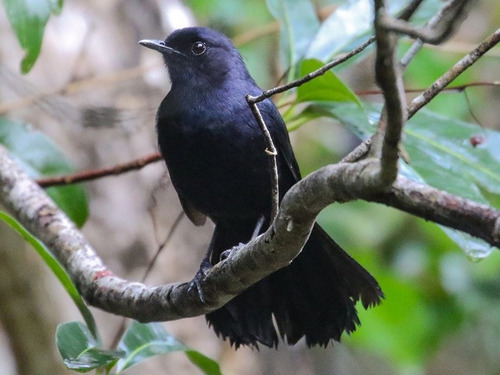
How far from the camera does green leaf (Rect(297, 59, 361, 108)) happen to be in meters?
2.78

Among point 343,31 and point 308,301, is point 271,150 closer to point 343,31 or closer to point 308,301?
point 308,301

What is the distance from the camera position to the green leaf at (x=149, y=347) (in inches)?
109

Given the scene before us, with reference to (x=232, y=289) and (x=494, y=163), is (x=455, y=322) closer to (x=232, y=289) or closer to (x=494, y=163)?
(x=494, y=163)

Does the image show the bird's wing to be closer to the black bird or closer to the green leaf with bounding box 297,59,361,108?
the black bird

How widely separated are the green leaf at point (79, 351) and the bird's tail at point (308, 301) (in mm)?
598

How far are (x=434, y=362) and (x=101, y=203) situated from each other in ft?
12.8

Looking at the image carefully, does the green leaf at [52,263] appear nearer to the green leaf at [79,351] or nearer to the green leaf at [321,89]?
the green leaf at [79,351]

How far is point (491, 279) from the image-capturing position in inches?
185

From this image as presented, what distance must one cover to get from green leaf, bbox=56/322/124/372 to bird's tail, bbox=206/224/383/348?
60cm

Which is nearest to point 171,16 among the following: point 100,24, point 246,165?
point 100,24

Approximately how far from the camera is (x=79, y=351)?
2404 mm

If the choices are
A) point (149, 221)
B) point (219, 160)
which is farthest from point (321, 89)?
point (149, 221)

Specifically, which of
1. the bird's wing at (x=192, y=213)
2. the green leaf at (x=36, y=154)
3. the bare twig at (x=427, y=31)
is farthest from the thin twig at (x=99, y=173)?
the bare twig at (x=427, y=31)

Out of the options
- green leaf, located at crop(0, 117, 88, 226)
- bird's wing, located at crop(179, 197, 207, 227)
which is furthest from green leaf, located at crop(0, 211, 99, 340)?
green leaf, located at crop(0, 117, 88, 226)
